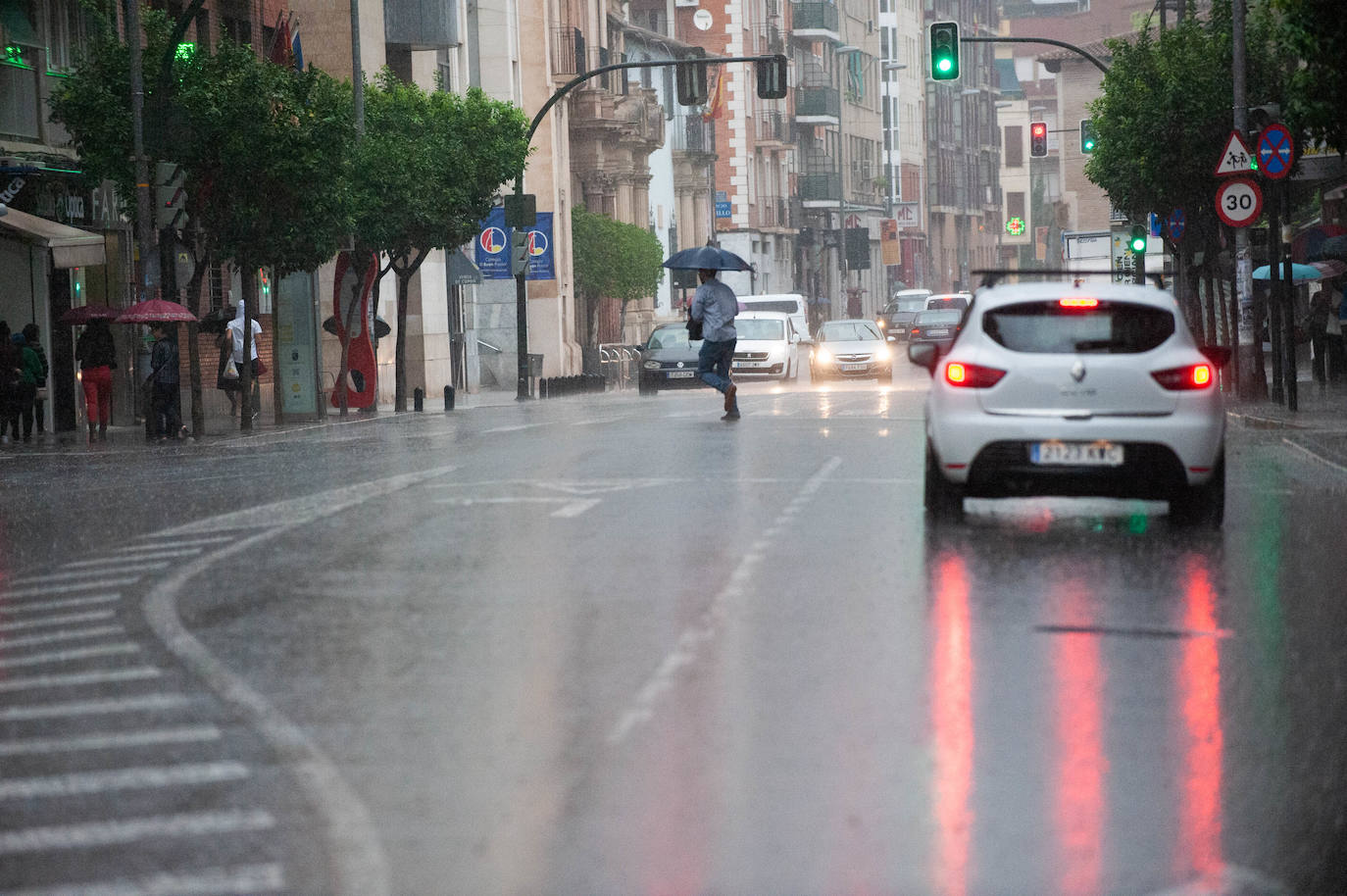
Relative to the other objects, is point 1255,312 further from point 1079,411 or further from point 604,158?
point 604,158

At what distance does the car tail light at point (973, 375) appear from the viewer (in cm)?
1452

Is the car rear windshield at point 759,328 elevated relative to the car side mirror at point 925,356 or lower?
lower

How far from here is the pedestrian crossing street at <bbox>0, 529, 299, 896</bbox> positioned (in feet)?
20.6

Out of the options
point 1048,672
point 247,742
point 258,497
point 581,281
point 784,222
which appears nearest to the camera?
point 247,742

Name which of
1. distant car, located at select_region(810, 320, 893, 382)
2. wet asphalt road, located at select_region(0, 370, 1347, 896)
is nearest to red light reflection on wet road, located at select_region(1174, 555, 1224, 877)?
wet asphalt road, located at select_region(0, 370, 1347, 896)

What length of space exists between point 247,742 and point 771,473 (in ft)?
38.0

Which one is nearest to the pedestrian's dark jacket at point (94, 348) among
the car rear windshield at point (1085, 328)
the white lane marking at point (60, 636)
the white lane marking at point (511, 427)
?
the white lane marking at point (511, 427)

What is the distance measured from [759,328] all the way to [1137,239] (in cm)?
773

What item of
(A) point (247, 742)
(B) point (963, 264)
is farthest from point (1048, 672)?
(B) point (963, 264)

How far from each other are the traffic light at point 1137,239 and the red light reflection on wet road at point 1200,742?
37.2 meters

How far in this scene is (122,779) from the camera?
7496mm

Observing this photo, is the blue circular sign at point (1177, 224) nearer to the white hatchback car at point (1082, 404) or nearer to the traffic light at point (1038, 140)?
the traffic light at point (1038, 140)

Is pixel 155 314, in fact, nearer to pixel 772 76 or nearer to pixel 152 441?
pixel 152 441

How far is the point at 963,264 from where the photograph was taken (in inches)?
5930
